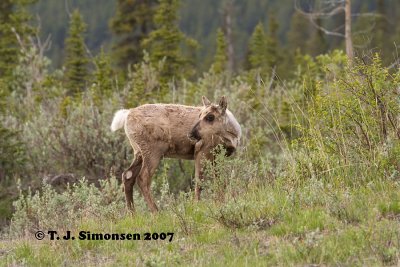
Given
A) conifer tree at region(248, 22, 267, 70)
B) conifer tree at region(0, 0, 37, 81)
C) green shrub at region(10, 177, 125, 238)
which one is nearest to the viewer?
green shrub at region(10, 177, 125, 238)

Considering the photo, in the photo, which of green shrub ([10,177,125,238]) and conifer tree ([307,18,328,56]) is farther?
conifer tree ([307,18,328,56])

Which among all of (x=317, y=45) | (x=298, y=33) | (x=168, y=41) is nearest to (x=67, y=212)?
(x=168, y=41)

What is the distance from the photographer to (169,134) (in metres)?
10.1

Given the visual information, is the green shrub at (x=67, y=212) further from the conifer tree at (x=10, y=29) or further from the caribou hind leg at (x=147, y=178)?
the conifer tree at (x=10, y=29)

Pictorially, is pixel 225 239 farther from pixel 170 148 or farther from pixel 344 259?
pixel 170 148

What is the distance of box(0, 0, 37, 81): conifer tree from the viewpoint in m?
28.8

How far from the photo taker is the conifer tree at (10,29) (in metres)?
28.8

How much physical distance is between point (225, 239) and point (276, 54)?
43277 mm

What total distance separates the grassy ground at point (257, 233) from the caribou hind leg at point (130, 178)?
1551 mm

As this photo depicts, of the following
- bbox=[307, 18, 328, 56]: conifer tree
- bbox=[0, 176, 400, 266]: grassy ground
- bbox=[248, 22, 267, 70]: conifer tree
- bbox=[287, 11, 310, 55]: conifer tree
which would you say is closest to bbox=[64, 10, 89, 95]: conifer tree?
bbox=[248, 22, 267, 70]: conifer tree

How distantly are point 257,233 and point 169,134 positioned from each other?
3.33 metres

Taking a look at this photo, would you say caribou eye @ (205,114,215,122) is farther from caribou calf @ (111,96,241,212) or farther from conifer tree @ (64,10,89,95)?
conifer tree @ (64,10,89,95)

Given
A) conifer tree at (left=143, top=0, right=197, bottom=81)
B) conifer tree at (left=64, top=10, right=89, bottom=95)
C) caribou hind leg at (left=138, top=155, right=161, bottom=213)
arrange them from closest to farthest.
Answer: caribou hind leg at (left=138, top=155, right=161, bottom=213) → conifer tree at (left=143, top=0, right=197, bottom=81) → conifer tree at (left=64, top=10, right=89, bottom=95)

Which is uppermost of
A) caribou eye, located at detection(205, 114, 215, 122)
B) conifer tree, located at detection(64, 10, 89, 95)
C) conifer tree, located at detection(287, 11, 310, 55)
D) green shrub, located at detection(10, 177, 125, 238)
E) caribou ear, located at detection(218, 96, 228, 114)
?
caribou ear, located at detection(218, 96, 228, 114)
